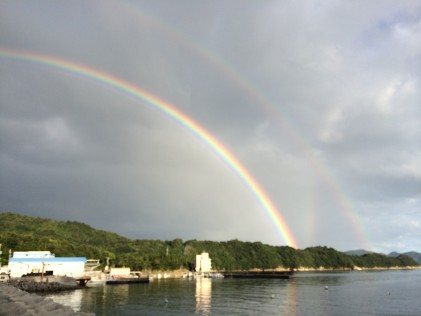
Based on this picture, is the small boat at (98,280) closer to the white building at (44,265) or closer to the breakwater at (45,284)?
the white building at (44,265)

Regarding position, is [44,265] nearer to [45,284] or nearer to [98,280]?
[98,280]

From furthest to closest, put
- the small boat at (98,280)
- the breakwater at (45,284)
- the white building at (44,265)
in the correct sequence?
the small boat at (98,280) < the white building at (44,265) < the breakwater at (45,284)

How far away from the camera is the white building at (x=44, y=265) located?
11119 centimetres

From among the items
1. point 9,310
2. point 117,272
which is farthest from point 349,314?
point 117,272

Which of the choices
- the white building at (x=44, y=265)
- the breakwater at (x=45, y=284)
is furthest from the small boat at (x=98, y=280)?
the breakwater at (x=45, y=284)

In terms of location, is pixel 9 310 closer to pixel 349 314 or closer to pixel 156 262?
pixel 349 314

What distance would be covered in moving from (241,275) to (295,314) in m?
142

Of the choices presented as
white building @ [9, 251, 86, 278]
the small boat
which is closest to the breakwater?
white building @ [9, 251, 86, 278]

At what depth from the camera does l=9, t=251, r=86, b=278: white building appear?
111188 millimetres

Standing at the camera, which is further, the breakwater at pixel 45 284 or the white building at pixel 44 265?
the white building at pixel 44 265

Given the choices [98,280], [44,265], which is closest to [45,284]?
[44,265]

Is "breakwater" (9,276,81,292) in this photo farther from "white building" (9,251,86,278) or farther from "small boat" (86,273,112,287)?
"small boat" (86,273,112,287)

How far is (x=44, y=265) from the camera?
11269 cm

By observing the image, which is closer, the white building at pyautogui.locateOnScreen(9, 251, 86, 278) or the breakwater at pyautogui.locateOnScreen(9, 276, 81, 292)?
the breakwater at pyautogui.locateOnScreen(9, 276, 81, 292)
